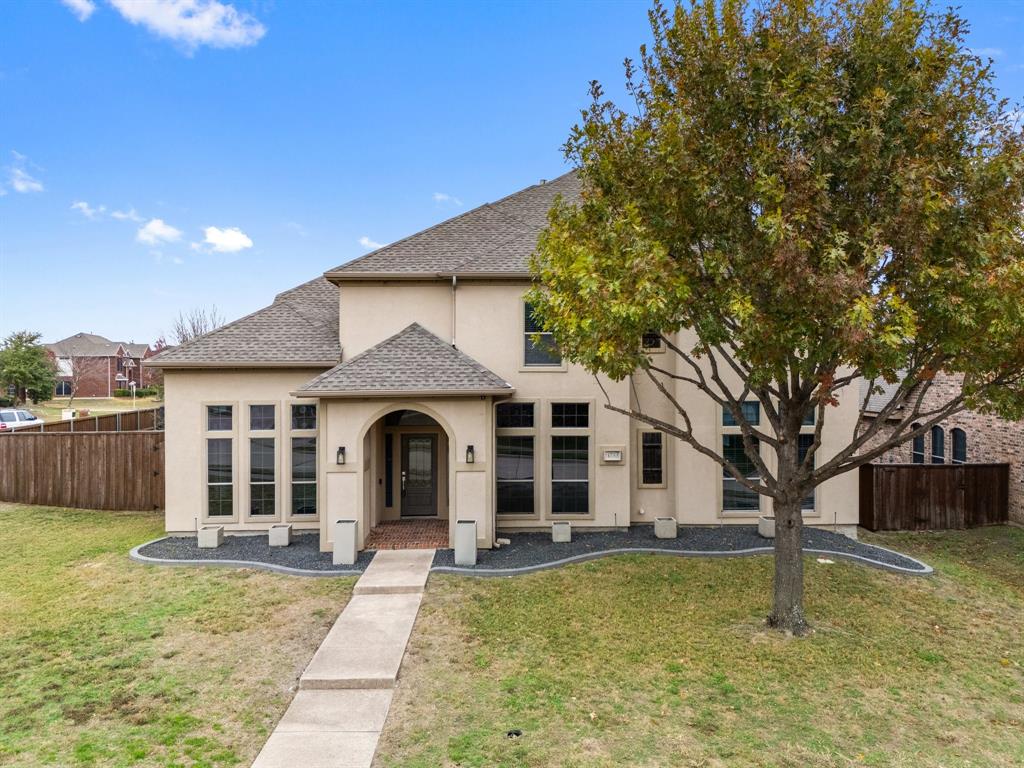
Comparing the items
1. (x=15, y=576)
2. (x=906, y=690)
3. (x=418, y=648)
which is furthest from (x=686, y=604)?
(x=15, y=576)

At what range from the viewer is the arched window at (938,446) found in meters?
16.4

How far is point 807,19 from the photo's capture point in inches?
244

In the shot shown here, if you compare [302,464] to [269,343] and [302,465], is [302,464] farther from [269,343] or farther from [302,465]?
[269,343]

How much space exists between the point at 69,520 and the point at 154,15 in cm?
1300

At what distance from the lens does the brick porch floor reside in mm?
10836

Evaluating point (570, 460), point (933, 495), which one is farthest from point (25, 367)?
point (933, 495)

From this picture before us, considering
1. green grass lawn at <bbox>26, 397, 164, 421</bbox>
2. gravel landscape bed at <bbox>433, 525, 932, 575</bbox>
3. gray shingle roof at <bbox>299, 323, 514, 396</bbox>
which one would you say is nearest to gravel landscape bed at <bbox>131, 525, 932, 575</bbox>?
gravel landscape bed at <bbox>433, 525, 932, 575</bbox>

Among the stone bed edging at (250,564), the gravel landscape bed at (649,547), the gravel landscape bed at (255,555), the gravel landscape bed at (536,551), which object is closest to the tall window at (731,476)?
the gravel landscape bed at (649,547)

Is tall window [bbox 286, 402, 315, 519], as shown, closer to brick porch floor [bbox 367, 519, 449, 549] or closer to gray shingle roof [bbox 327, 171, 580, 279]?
brick porch floor [bbox 367, 519, 449, 549]

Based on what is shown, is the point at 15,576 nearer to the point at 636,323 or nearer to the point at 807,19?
the point at 636,323

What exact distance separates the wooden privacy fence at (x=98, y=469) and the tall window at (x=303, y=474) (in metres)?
5.01

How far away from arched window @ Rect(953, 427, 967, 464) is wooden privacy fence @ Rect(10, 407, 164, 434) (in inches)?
1041

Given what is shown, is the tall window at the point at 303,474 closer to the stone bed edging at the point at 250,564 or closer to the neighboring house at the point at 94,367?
the stone bed edging at the point at 250,564

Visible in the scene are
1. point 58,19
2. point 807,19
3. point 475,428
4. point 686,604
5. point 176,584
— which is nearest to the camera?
point 807,19
